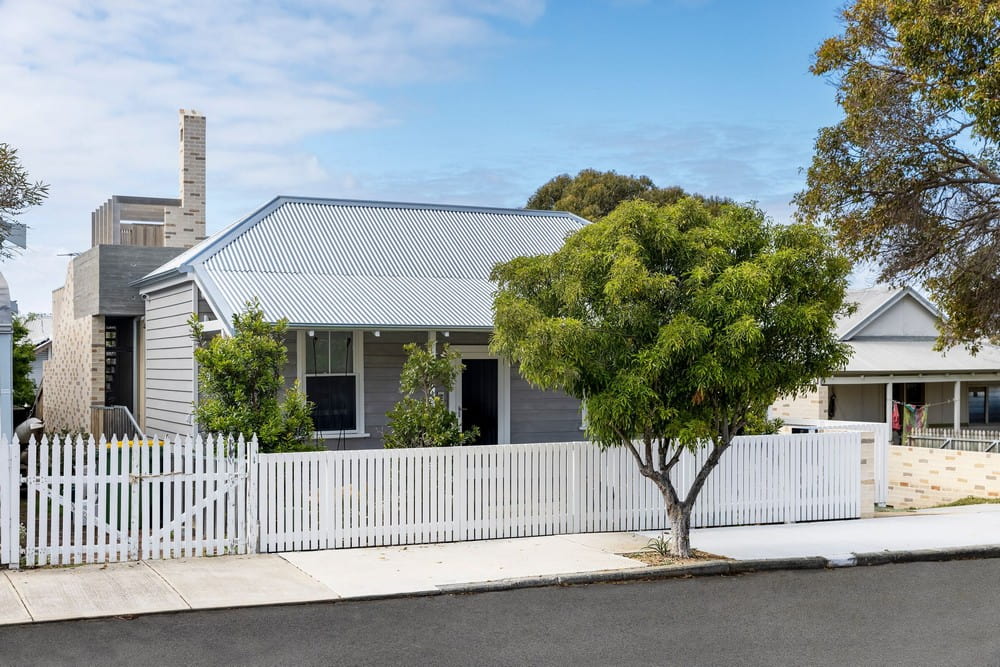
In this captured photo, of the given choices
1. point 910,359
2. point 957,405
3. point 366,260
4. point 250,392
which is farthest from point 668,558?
point 957,405

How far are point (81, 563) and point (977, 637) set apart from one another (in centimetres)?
843

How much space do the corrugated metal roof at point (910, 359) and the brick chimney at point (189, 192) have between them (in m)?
15.3

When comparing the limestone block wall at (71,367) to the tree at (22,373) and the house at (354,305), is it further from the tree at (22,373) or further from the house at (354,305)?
the tree at (22,373)

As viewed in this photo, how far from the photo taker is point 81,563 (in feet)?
36.0

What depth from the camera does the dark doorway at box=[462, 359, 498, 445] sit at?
17797 millimetres

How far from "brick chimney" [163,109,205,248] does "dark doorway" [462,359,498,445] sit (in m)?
7.27

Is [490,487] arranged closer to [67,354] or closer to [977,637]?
[977,637]

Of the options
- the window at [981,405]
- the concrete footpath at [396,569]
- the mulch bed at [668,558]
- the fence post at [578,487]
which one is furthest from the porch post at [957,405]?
the mulch bed at [668,558]

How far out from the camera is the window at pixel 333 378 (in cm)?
1631

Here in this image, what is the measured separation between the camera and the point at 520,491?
13.2 meters

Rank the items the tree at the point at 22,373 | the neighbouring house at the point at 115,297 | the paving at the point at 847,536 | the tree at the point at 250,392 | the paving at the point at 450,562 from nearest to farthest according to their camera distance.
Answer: the paving at the point at 450,562, the tree at the point at 250,392, the paving at the point at 847,536, the neighbouring house at the point at 115,297, the tree at the point at 22,373

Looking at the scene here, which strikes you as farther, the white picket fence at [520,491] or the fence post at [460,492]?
the fence post at [460,492]

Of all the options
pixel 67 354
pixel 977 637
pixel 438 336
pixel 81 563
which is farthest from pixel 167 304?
pixel 977 637

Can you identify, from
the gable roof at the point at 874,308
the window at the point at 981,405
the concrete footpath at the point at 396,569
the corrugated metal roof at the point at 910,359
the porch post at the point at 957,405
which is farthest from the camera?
the window at the point at 981,405
